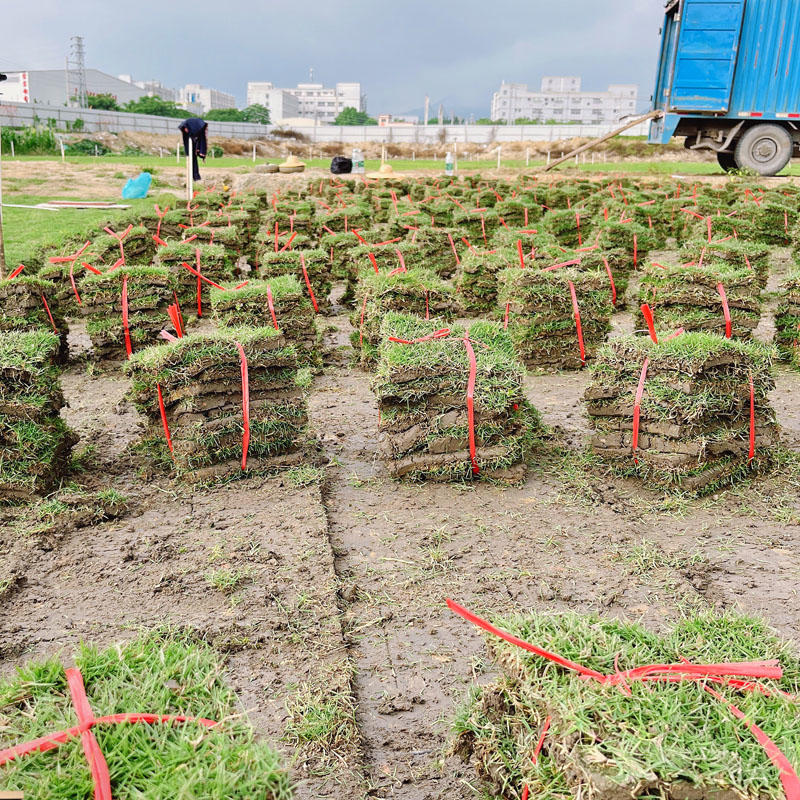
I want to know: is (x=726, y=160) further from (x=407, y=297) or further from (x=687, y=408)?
(x=687, y=408)

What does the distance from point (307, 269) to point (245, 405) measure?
5.54 metres

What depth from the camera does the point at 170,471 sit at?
5668 mm

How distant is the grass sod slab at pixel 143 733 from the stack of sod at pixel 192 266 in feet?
28.8

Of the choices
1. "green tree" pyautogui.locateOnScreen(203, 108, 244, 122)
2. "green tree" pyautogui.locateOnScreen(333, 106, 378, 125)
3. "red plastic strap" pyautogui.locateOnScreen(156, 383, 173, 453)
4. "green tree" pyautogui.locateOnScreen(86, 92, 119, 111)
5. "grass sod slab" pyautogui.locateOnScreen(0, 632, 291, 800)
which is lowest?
"red plastic strap" pyautogui.locateOnScreen(156, 383, 173, 453)

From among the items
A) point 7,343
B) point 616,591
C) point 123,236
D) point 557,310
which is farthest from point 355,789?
point 123,236

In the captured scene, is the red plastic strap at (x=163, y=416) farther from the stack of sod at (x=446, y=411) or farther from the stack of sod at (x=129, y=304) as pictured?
the stack of sod at (x=129, y=304)

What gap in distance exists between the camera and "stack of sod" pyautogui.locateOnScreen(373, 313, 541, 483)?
5.41m

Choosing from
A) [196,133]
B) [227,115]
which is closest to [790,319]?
[196,133]

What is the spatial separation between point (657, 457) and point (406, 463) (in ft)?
6.15

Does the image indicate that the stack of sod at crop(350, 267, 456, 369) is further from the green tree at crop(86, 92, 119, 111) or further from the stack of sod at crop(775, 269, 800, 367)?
the green tree at crop(86, 92, 119, 111)

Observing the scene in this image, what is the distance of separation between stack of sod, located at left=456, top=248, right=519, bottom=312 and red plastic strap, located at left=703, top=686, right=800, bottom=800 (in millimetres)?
8098

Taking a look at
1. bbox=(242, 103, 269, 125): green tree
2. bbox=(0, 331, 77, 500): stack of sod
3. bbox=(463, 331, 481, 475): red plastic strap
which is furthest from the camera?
bbox=(242, 103, 269, 125): green tree

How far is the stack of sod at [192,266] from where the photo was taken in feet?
35.0

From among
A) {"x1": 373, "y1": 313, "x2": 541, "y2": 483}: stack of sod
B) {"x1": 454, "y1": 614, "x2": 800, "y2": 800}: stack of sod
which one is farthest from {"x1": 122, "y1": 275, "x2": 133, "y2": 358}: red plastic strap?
{"x1": 454, "y1": 614, "x2": 800, "y2": 800}: stack of sod
